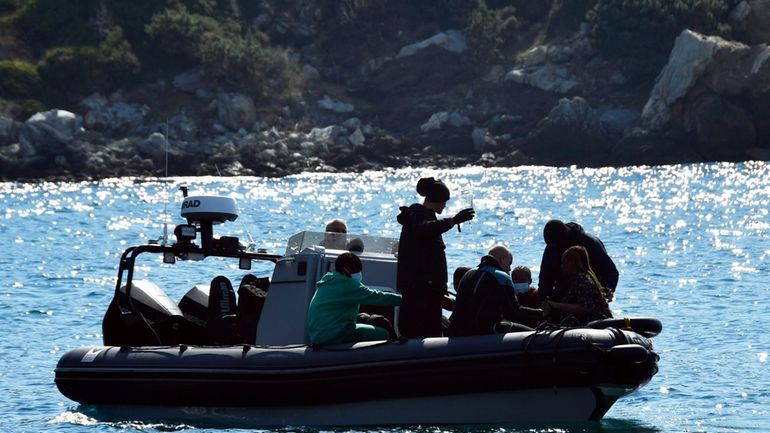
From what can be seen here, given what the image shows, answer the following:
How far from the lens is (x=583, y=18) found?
241 ft

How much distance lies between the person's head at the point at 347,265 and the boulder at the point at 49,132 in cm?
4966

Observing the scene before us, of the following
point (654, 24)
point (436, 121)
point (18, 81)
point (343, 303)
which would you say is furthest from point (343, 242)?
point (18, 81)

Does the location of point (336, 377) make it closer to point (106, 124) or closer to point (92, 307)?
point (92, 307)

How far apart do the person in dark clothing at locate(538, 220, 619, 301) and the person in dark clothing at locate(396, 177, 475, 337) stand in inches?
32.8

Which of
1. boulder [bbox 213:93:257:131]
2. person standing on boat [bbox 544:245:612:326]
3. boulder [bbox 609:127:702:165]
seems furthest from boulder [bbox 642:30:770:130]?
person standing on boat [bbox 544:245:612:326]

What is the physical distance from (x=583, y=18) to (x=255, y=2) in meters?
18.9

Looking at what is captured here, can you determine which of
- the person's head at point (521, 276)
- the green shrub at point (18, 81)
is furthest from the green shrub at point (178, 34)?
the person's head at point (521, 276)

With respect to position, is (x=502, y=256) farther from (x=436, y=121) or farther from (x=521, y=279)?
(x=436, y=121)

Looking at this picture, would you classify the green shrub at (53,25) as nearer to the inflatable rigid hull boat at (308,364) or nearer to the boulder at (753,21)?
the boulder at (753,21)

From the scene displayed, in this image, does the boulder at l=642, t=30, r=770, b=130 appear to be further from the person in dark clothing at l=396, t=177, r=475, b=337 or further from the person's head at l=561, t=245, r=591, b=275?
the person in dark clothing at l=396, t=177, r=475, b=337

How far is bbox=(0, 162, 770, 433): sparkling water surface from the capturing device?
12242 mm

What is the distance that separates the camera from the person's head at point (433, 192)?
1053cm

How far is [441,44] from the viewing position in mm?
74062

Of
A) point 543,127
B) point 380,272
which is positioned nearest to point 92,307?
point 380,272
